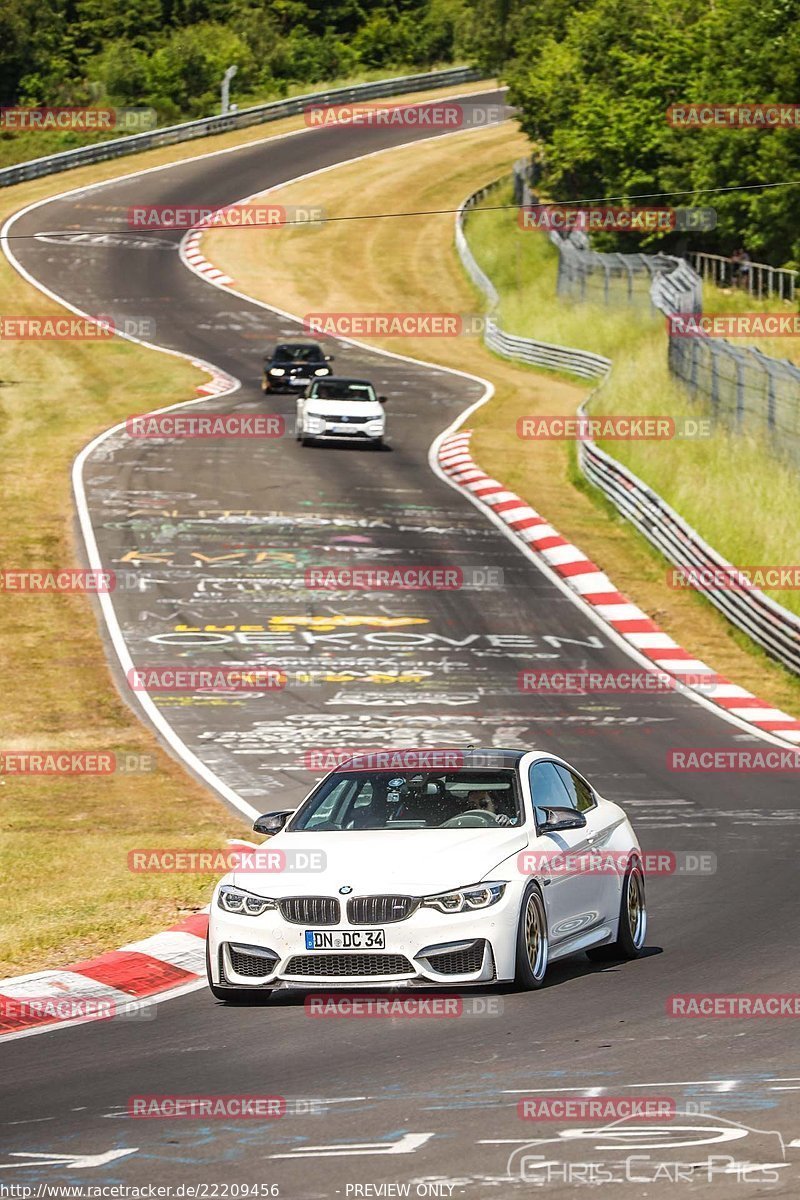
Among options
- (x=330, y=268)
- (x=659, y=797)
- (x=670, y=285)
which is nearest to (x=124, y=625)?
(x=659, y=797)

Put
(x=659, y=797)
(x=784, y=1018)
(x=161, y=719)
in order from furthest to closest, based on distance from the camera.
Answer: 1. (x=161, y=719)
2. (x=659, y=797)
3. (x=784, y=1018)

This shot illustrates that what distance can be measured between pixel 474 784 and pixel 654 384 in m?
32.7

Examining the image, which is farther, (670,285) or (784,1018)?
(670,285)

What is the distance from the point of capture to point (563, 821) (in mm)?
11859

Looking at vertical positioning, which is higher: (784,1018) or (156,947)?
(784,1018)

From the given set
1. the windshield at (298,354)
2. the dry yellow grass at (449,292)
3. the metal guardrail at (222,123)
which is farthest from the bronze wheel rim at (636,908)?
the metal guardrail at (222,123)

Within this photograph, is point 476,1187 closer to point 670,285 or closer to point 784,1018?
point 784,1018

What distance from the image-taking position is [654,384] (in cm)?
4409

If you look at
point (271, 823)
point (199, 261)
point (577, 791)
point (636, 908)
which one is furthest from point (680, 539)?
point (199, 261)

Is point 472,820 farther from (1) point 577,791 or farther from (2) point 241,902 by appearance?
(2) point 241,902

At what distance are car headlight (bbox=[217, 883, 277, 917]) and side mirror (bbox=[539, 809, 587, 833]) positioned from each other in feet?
5.71

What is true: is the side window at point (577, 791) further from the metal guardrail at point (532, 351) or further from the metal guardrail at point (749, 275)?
the metal guardrail at point (532, 351)

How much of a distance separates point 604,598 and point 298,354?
2184 centimetres

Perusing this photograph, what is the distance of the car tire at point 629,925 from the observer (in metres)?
12.6
